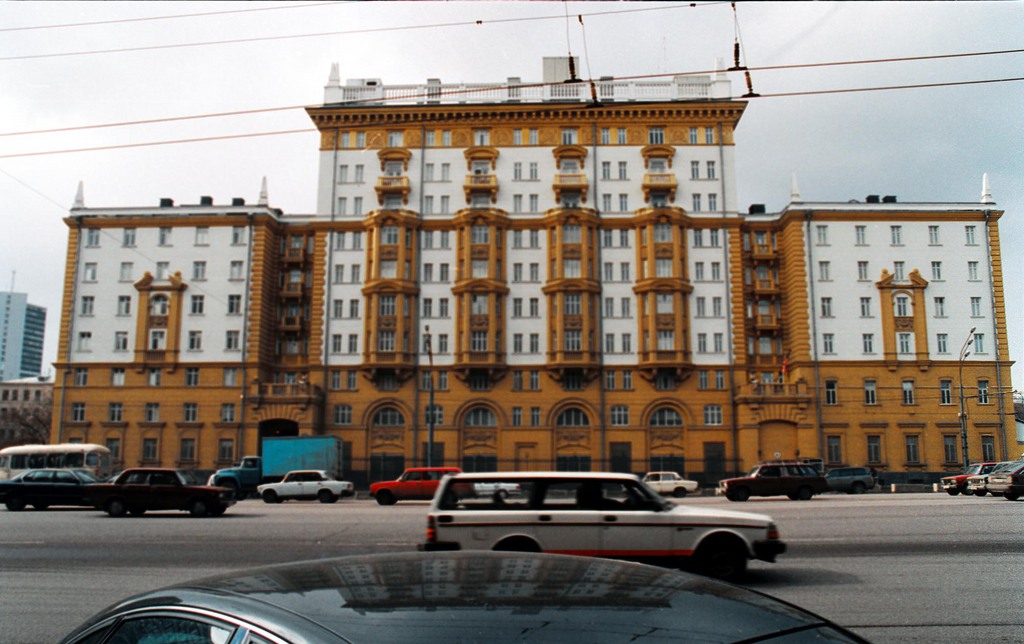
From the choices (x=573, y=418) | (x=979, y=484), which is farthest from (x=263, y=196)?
(x=979, y=484)

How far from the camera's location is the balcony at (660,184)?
5303 centimetres

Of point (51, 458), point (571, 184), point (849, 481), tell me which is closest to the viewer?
point (849, 481)

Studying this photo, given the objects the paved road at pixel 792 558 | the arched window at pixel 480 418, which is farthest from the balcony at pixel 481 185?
the paved road at pixel 792 558

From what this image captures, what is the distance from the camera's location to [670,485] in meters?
→ 38.5

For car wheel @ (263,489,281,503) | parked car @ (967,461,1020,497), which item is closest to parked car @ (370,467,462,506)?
car wheel @ (263,489,281,503)

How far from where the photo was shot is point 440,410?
5103 centimetres

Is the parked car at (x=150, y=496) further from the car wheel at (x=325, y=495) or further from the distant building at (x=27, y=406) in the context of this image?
the distant building at (x=27, y=406)

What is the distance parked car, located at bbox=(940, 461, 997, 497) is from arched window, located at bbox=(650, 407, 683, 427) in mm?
25989

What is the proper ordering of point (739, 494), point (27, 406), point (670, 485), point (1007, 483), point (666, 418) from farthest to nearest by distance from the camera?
point (27, 406) → point (666, 418) → point (670, 485) → point (739, 494) → point (1007, 483)

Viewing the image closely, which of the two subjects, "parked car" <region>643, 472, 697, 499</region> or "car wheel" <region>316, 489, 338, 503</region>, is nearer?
"car wheel" <region>316, 489, 338, 503</region>

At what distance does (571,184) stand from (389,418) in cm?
2082

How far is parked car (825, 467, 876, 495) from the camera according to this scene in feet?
111

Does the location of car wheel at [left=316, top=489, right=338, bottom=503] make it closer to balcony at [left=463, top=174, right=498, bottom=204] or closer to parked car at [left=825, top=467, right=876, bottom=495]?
parked car at [left=825, top=467, right=876, bottom=495]

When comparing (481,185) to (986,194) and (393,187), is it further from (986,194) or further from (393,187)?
(986,194)
